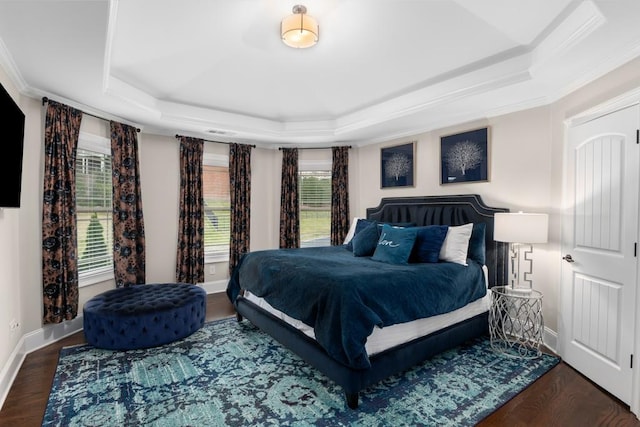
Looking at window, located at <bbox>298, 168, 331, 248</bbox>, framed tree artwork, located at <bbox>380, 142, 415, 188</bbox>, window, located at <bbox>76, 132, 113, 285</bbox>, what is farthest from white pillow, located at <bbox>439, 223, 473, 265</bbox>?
window, located at <bbox>76, 132, 113, 285</bbox>

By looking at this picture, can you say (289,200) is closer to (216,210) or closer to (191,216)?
(216,210)

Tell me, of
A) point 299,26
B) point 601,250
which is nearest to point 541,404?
point 601,250

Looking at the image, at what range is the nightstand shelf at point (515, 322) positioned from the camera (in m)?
2.99

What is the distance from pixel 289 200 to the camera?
5.63 m

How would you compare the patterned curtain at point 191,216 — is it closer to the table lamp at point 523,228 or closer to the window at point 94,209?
the window at point 94,209

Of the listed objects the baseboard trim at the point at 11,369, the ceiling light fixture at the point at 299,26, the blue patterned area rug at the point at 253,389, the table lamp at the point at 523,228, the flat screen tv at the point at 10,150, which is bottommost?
the blue patterned area rug at the point at 253,389

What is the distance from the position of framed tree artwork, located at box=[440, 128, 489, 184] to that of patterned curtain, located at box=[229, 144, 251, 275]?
120 inches

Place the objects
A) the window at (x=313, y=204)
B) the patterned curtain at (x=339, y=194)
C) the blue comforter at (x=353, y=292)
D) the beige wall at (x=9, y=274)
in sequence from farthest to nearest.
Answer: the window at (x=313, y=204), the patterned curtain at (x=339, y=194), the beige wall at (x=9, y=274), the blue comforter at (x=353, y=292)

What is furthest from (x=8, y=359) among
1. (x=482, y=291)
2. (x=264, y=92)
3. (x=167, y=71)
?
(x=482, y=291)

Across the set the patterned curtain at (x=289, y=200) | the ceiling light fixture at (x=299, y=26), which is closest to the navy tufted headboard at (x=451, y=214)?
the patterned curtain at (x=289, y=200)

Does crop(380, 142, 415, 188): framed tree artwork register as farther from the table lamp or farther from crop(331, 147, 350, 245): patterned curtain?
the table lamp

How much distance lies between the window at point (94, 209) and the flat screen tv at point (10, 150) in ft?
4.26

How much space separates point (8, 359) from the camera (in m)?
2.55

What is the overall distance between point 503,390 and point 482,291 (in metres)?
1.06
